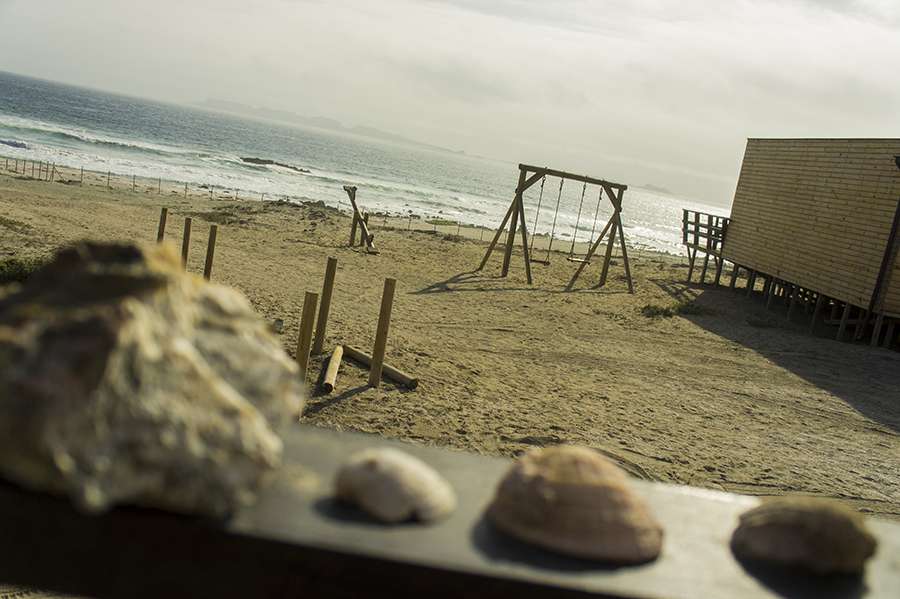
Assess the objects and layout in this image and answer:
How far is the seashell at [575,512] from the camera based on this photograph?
2027 millimetres

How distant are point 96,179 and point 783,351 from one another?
29.6m

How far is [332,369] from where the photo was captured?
8.97 metres

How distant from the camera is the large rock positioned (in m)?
1.64

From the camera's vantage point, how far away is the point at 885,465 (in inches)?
356

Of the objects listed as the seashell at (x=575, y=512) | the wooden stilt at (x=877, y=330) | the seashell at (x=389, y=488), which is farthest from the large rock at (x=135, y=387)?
the wooden stilt at (x=877, y=330)

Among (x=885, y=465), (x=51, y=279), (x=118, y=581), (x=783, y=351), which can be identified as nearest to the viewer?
(x=118, y=581)

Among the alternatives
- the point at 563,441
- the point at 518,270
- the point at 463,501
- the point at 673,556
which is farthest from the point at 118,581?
the point at 518,270

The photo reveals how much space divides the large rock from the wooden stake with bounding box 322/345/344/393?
6.65 meters

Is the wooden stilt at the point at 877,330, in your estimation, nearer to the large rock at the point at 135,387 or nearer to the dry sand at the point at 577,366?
the dry sand at the point at 577,366

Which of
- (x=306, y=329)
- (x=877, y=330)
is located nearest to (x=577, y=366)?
(x=306, y=329)

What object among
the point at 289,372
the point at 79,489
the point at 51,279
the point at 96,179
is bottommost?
the point at 96,179

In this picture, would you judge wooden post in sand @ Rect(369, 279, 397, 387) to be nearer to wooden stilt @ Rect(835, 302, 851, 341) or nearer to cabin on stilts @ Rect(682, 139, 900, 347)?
wooden stilt @ Rect(835, 302, 851, 341)

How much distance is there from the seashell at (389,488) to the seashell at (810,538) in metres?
0.92

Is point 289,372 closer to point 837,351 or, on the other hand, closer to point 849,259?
point 837,351
